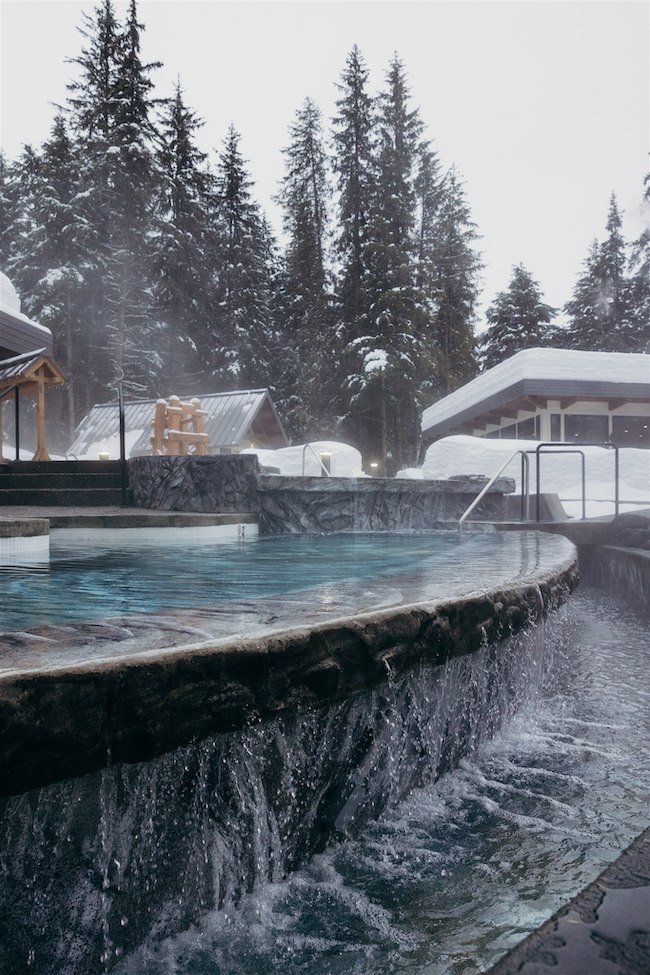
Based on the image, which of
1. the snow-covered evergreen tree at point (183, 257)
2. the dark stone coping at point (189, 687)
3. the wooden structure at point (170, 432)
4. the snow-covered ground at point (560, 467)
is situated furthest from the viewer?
the snow-covered evergreen tree at point (183, 257)

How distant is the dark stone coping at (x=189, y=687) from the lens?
1.34 metres

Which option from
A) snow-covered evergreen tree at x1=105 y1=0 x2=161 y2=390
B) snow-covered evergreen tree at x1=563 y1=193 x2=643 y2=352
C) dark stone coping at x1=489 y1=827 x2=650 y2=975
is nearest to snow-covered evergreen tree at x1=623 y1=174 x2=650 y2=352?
snow-covered evergreen tree at x1=563 y1=193 x2=643 y2=352

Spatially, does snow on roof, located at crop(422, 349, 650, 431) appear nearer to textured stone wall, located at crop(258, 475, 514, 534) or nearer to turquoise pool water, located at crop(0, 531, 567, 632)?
textured stone wall, located at crop(258, 475, 514, 534)

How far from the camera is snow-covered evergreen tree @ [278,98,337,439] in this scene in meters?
29.2

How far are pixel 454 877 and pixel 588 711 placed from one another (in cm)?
174

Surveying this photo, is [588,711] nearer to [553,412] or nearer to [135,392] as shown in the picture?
[553,412]

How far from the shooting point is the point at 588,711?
3.47 m

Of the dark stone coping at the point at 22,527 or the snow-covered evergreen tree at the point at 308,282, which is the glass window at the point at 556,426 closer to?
the snow-covered evergreen tree at the point at 308,282

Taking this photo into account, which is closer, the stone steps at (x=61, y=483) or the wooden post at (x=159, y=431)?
the stone steps at (x=61, y=483)

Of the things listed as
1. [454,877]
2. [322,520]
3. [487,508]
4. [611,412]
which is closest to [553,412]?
[611,412]

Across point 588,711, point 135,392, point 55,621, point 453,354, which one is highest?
point 453,354

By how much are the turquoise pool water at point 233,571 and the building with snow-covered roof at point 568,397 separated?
37.8ft

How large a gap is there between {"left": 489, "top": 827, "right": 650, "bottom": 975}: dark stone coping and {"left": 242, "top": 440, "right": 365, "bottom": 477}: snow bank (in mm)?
15491

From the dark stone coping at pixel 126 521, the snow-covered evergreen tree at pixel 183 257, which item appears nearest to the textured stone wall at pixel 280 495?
the dark stone coping at pixel 126 521
